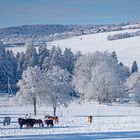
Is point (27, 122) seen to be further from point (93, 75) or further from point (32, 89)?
point (93, 75)

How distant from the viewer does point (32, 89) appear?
226ft

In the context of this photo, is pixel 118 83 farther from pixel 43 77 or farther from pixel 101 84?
pixel 43 77

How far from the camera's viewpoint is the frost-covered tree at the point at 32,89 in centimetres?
6831

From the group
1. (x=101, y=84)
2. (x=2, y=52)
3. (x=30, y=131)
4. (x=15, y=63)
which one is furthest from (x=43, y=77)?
(x=15, y=63)

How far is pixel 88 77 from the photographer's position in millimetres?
107312

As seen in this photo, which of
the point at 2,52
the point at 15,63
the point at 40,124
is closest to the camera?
the point at 40,124

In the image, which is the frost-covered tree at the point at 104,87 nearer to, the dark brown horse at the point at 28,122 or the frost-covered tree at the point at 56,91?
the frost-covered tree at the point at 56,91

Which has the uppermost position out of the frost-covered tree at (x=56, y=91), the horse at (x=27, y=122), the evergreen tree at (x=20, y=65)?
the evergreen tree at (x=20, y=65)

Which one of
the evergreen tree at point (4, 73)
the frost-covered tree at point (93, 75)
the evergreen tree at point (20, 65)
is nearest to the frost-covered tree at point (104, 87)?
the frost-covered tree at point (93, 75)

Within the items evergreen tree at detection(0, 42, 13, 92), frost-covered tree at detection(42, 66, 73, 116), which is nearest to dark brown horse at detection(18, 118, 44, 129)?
frost-covered tree at detection(42, 66, 73, 116)

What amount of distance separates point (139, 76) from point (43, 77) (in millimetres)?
55162

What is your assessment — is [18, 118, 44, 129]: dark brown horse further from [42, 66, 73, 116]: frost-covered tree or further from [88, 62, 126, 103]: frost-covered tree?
[88, 62, 126, 103]: frost-covered tree

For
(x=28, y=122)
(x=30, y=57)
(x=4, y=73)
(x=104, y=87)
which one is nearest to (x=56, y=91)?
(x=28, y=122)

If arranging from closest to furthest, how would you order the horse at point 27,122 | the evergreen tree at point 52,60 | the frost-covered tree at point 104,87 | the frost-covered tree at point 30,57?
the horse at point 27,122 → the frost-covered tree at point 104,87 → the evergreen tree at point 52,60 → the frost-covered tree at point 30,57
